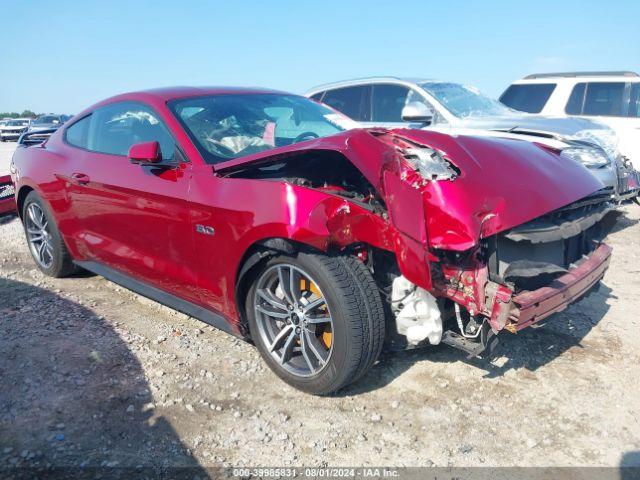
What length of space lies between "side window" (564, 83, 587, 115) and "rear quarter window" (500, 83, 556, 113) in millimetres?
337

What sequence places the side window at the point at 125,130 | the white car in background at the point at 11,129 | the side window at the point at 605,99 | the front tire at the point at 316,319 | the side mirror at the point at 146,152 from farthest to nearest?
the white car in background at the point at 11,129
the side window at the point at 605,99
the side window at the point at 125,130
the side mirror at the point at 146,152
the front tire at the point at 316,319

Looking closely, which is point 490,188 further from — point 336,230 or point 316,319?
point 316,319

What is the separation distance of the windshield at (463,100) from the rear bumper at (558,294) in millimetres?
4104

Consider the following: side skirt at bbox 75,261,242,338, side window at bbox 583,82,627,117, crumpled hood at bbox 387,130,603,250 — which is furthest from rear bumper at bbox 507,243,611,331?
side window at bbox 583,82,627,117

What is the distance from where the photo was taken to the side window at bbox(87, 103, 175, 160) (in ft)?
11.7

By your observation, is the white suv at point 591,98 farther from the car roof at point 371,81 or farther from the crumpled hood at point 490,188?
the crumpled hood at point 490,188

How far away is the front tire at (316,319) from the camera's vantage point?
262 centimetres

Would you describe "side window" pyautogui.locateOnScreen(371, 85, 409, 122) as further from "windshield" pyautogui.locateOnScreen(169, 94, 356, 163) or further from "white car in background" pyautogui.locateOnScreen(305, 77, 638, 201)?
"windshield" pyautogui.locateOnScreen(169, 94, 356, 163)

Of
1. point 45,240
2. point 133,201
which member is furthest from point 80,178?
point 45,240

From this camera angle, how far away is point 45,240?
4.90 meters

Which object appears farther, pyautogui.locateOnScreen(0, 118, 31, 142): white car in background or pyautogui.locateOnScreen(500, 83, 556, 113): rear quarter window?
pyautogui.locateOnScreen(0, 118, 31, 142): white car in background

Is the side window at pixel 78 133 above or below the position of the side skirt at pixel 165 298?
above

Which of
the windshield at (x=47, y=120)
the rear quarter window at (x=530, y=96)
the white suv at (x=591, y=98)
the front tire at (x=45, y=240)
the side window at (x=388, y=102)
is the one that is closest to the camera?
the front tire at (x=45, y=240)

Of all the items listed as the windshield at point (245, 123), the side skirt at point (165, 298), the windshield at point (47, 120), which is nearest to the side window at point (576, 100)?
the windshield at point (245, 123)
